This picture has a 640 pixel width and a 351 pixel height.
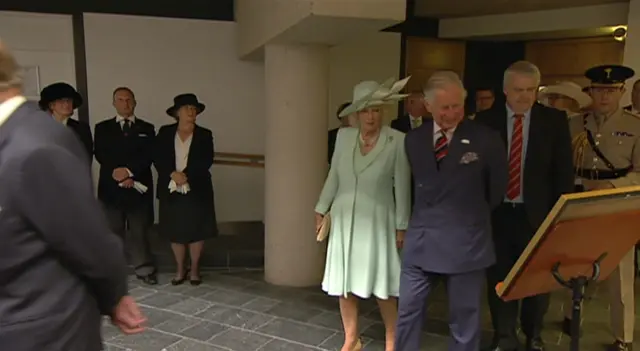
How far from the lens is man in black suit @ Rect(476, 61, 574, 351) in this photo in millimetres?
2922

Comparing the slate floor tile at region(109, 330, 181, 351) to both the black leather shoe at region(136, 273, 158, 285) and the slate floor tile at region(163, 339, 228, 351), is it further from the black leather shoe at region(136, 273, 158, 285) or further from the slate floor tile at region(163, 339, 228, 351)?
the black leather shoe at region(136, 273, 158, 285)

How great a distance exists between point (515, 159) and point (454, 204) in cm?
56

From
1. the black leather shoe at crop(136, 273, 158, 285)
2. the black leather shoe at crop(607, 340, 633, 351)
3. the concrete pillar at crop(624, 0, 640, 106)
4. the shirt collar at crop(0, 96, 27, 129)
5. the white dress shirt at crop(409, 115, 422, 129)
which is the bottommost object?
the black leather shoe at crop(136, 273, 158, 285)

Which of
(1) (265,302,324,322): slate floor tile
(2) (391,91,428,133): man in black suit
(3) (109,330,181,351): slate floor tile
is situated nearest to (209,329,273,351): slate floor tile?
(3) (109,330,181,351): slate floor tile

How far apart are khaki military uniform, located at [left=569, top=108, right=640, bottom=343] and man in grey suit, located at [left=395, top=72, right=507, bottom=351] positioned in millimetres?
819

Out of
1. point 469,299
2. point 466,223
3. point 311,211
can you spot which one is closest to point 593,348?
point 469,299

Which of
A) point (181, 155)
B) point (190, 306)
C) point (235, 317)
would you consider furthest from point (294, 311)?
point (181, 155)

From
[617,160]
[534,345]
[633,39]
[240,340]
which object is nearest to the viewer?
[617,160]

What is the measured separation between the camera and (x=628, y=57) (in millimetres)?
5254

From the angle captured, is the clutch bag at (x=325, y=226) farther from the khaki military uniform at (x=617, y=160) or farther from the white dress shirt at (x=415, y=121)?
the white dress shirt at (x=415, y=121)

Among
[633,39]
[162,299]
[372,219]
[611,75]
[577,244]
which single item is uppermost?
[633,39]

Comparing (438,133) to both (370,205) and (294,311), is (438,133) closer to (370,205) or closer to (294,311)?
(370,205)

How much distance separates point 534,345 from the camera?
3258 millimetres

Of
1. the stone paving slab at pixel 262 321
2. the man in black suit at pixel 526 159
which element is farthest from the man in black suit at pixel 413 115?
the man in black suit at pixel 526 159
